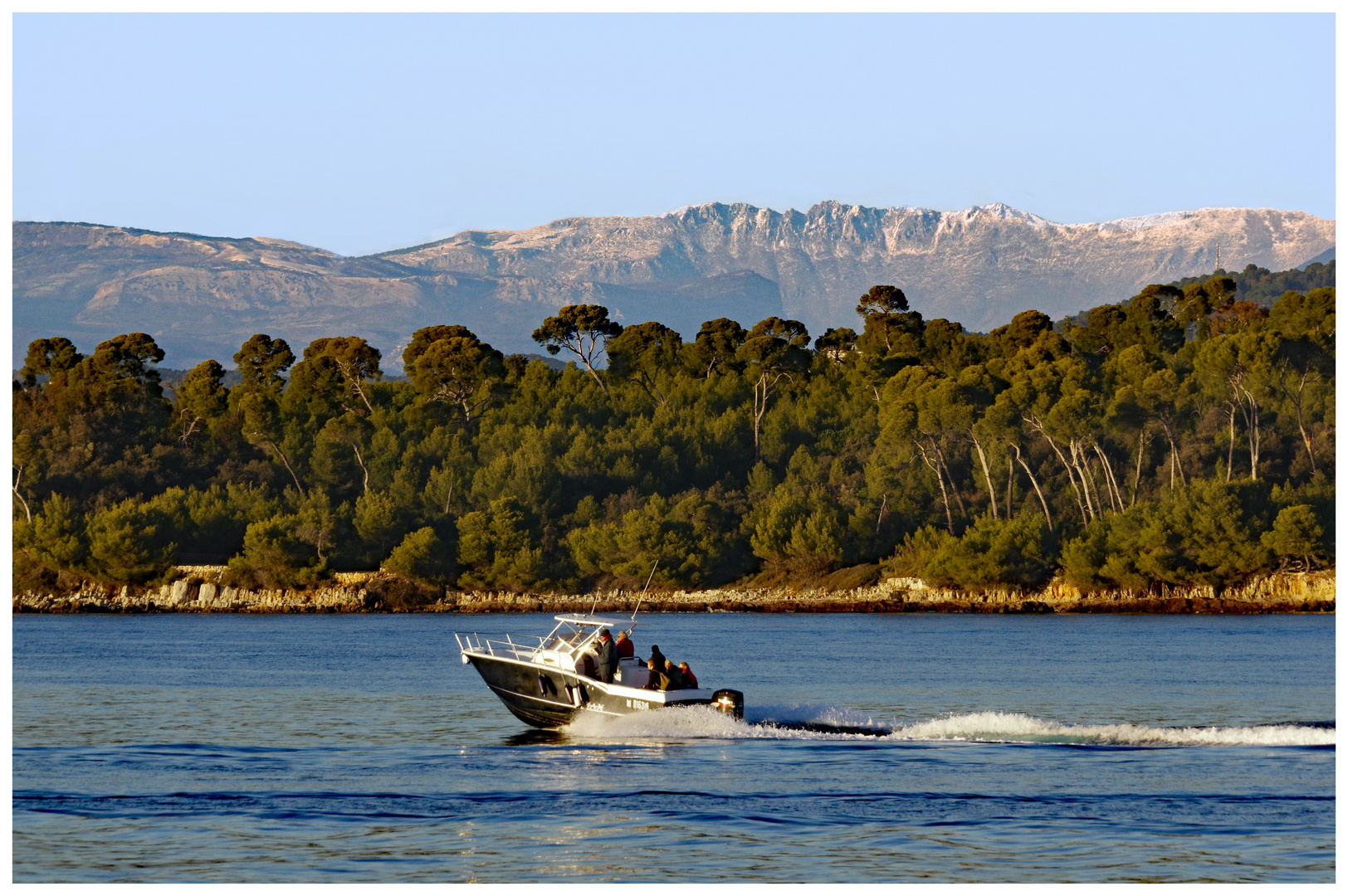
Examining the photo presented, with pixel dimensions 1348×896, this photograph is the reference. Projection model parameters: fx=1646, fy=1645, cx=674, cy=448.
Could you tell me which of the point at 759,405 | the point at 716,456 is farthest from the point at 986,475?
the point at 759,405

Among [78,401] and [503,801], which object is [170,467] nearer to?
[78,401]

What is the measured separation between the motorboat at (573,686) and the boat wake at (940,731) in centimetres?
20

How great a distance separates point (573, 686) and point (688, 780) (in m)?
5.96

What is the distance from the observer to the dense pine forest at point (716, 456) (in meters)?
92.7

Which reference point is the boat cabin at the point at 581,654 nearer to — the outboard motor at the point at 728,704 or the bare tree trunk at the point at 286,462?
the outboard motor at the point at 728,704

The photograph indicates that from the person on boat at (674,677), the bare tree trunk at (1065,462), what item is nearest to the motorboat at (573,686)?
the person on boat at (674,677)

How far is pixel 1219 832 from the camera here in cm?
2102

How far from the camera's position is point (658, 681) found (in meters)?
29.9

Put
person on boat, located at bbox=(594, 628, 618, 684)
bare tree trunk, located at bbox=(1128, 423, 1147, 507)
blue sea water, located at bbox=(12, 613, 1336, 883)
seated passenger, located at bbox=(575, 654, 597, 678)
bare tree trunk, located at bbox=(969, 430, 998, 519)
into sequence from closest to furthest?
blue sea water, located at bbox=(12, 613, 1336, 883)
person on boat, located at bbox=(594, 628, 618, 684)
seated passenger, located at bbox=(575, 654, 597, 678)
bare tree trunk, located at bbox=(969, 430, 998, 519)
bare tree trunk, located at bbox=(1128, 423, 1147, 507)

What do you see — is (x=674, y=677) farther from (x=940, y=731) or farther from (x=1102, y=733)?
(x=1102, y=733)

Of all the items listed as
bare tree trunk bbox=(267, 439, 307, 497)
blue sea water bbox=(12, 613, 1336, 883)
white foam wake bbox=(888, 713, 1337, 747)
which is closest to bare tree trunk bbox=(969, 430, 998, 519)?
bare tree trunk bbox=(267, 439, 307, 497)

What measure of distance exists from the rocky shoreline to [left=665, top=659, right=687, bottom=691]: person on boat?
2296 inches

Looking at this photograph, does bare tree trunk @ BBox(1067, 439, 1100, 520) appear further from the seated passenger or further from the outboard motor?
the seated passenger

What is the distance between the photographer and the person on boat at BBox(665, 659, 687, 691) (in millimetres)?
29859
